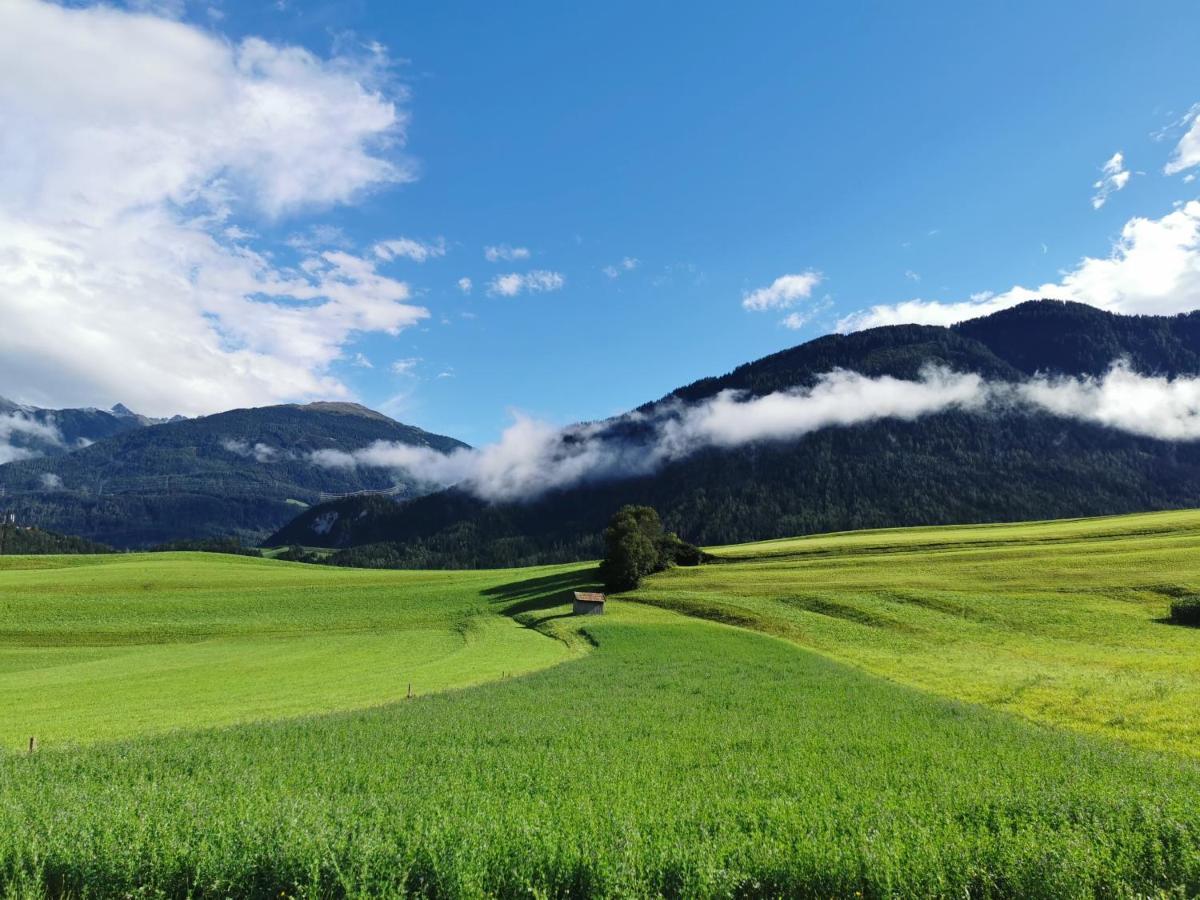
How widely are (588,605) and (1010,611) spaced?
42.8 m

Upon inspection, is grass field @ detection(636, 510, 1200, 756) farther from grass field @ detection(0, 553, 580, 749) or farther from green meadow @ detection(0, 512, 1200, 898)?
grass field @ detection(0, 553, 580, 749)

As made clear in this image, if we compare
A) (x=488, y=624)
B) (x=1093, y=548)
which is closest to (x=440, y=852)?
(x=488, y=624)

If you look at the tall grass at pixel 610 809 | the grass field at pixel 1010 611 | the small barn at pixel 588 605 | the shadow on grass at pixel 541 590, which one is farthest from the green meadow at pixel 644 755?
the shadow on grass at pixel 541 590

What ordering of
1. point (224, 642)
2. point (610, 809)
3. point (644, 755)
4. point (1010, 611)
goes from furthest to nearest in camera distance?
1. point (224, 642)
2. point (1010, 611)
3. point (644, 755)
4. point (610, 809)

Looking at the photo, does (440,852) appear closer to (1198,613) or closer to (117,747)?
(117,747)

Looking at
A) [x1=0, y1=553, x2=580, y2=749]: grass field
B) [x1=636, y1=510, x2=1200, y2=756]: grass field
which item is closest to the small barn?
[x1=0, y1=553, x2=580, y2=749]: grass field

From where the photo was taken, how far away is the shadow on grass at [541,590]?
265 feet

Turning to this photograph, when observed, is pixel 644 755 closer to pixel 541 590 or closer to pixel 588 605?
pixel 588 605

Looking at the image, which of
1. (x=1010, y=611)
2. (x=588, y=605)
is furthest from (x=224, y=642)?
(x=1010, y=611)

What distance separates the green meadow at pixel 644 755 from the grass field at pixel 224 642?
0.53 m

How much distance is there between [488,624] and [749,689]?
142 ft

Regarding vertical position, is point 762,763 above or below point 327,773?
below

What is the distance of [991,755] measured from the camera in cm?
1823

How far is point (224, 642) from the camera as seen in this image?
6319cm
